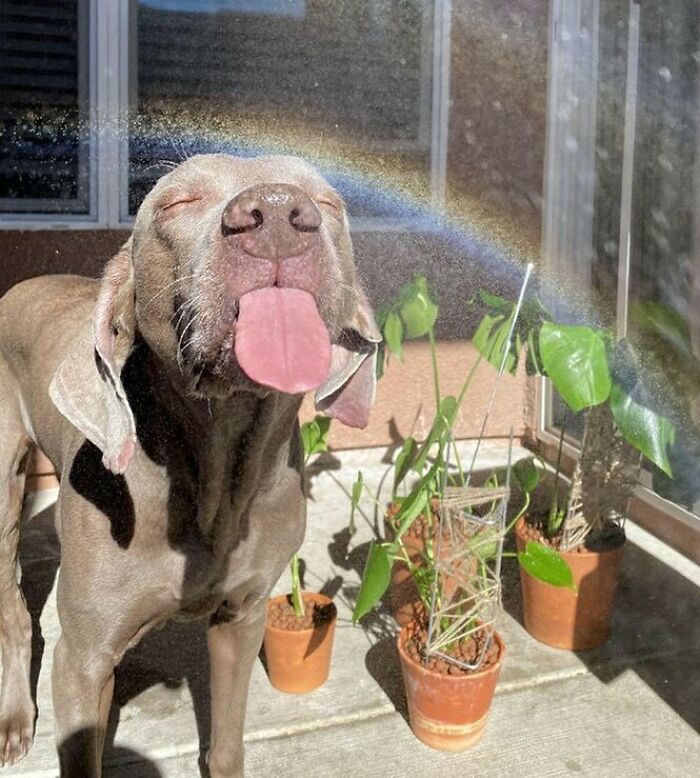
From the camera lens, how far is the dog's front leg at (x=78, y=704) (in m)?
1.93

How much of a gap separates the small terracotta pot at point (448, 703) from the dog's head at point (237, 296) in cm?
76

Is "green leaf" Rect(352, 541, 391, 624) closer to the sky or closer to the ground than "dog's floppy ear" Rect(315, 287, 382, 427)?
closer to the ground

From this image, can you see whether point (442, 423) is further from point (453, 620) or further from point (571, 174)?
point (571, 174)

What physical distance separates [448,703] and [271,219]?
1405mm

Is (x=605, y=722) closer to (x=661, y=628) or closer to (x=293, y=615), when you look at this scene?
(x=661, y=628)

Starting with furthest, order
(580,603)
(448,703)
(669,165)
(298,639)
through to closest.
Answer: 1. (669,165)
2. (580,603)
3. (298,639)
4. (448,703)

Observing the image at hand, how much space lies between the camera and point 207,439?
1.90m

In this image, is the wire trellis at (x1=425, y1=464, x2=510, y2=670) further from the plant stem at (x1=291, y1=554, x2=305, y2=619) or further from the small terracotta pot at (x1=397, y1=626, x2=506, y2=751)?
the plant stem at (x1=291, y1=554, x2=305, y2=619)

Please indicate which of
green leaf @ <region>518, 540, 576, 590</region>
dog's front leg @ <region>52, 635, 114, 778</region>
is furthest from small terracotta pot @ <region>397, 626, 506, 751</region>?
dog's front leg @ <region>52, 635, 114, 778</region>

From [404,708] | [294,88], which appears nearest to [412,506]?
[404,708]

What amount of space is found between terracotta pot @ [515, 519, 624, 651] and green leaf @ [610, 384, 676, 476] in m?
0.57

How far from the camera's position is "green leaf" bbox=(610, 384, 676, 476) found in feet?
7.81

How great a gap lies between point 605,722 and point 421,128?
2937 millimetres

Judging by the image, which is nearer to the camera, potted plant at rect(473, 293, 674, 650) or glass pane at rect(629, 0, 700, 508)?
potted plant at rect(473, 293, 674, 650)
